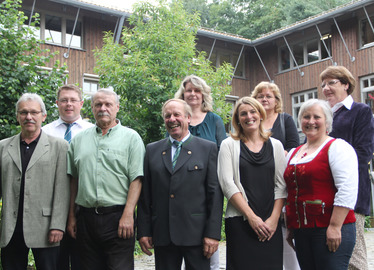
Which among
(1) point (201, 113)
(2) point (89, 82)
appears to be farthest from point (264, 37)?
(1) point (201, 113)

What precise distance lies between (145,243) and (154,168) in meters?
0.64

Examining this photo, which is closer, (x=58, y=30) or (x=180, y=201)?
(x=180, y=201)

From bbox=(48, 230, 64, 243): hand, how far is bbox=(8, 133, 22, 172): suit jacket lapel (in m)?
0.64

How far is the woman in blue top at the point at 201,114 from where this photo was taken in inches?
192

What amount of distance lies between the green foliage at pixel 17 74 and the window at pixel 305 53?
17.1m

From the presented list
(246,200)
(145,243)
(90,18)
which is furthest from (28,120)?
(90,18)

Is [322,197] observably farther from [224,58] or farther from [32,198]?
[224,58]

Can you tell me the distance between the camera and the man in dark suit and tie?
3.88 m

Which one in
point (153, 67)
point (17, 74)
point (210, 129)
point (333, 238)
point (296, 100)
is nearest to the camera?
point (333, 238)

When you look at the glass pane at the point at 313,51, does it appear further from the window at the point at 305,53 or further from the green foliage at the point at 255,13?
the green foliage at the point at 255,13

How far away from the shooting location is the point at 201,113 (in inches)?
197

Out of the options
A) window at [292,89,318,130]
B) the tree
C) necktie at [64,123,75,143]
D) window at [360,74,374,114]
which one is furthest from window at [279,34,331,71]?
necktie at [64,123,75,143]

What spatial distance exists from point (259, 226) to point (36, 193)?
2.00m

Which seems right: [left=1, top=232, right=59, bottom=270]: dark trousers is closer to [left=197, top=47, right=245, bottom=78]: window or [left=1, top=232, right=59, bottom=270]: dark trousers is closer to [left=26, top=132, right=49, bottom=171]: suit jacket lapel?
[left=26, top=132, right=49, bottom=171]: suit jacket lapel
